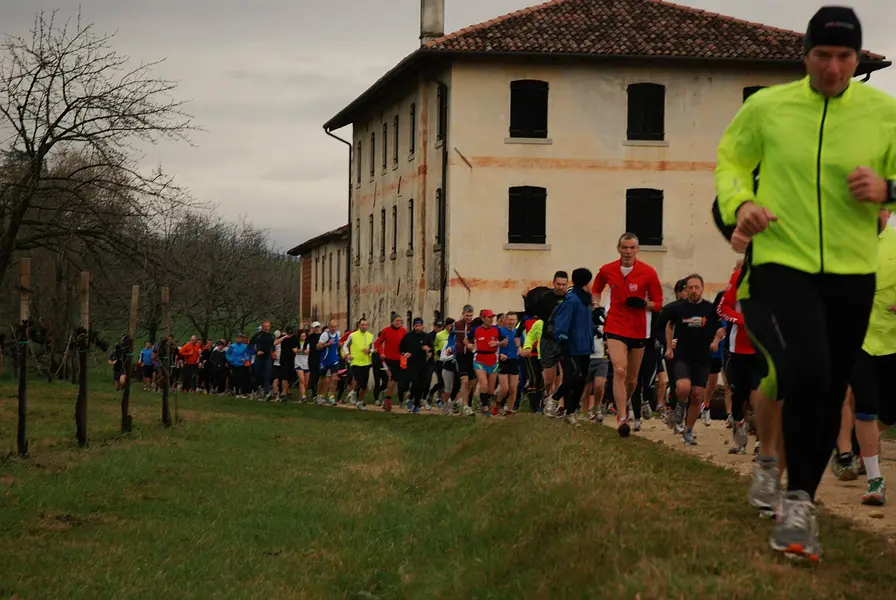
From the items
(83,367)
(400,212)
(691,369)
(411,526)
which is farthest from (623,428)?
(400,212)

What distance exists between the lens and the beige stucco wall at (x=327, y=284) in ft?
226

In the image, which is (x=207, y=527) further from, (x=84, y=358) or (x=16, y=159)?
(x=16, y=159)

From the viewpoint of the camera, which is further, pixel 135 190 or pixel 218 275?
pixel 218 275

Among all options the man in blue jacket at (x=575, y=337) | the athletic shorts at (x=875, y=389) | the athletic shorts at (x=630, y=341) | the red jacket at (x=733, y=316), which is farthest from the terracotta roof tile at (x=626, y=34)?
the athletic shorts at (x=875, y=389)

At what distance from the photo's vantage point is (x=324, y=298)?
7506 cm

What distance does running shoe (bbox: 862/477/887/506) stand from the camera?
985 centimetres

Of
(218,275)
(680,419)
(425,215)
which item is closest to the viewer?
(680,419)

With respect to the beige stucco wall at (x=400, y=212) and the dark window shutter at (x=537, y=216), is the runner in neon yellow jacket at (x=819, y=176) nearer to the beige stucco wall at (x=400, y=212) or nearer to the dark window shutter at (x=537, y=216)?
the dark window shutter at (x=537, y=216)

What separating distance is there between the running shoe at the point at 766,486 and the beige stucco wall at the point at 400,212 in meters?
37.9

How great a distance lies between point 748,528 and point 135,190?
2696 centimetres

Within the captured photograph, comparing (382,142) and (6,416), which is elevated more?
(382,142)

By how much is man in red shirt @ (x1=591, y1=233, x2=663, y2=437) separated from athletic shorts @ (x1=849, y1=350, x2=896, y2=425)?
4.72 meters

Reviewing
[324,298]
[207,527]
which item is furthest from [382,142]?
[207,527]

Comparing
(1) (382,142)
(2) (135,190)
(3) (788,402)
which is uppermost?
(1) (382,142)
